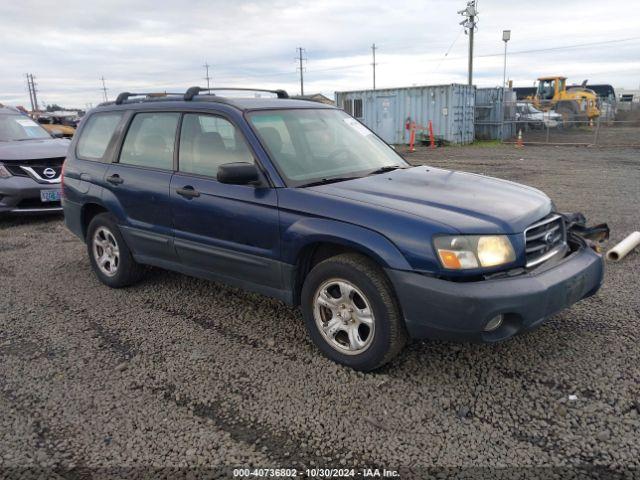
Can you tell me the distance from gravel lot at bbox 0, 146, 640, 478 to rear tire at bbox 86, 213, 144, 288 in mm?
198

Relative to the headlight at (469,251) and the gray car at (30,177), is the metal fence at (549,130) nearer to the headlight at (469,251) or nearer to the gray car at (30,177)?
the gray car at (30,177)

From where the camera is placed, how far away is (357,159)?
169 inches

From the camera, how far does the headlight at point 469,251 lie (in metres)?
3.03

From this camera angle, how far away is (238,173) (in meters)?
3.61

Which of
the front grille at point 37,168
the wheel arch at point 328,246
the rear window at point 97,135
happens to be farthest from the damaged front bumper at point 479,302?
the front grille at point 37,168

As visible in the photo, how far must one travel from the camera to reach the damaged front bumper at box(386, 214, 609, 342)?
9.77 ft

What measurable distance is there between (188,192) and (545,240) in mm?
2569

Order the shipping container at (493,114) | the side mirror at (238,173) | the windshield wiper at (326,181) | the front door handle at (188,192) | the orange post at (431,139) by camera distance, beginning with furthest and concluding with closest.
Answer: the shipping container at (493,114)
the orange post at (431,139)
the front door handle at (188,192)
the windshield wiper at (326,181)
the side mirror at (238,173)

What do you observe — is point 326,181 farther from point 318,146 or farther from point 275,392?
point 275,392

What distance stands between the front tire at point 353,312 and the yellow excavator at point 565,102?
2776 cm

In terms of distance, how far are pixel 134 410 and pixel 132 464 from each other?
0.50m

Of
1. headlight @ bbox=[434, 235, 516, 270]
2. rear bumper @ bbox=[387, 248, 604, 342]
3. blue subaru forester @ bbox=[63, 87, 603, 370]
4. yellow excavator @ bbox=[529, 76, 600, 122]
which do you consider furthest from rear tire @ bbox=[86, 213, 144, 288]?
yellow excavator @ bbox=[529, 76, 600, 122]

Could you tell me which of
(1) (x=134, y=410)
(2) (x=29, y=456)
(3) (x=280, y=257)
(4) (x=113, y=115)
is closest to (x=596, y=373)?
(3) (x=280, y=257)

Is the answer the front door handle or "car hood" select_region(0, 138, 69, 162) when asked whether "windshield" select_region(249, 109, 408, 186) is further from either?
"car hood" select_region(0, 138, 69, 162)
